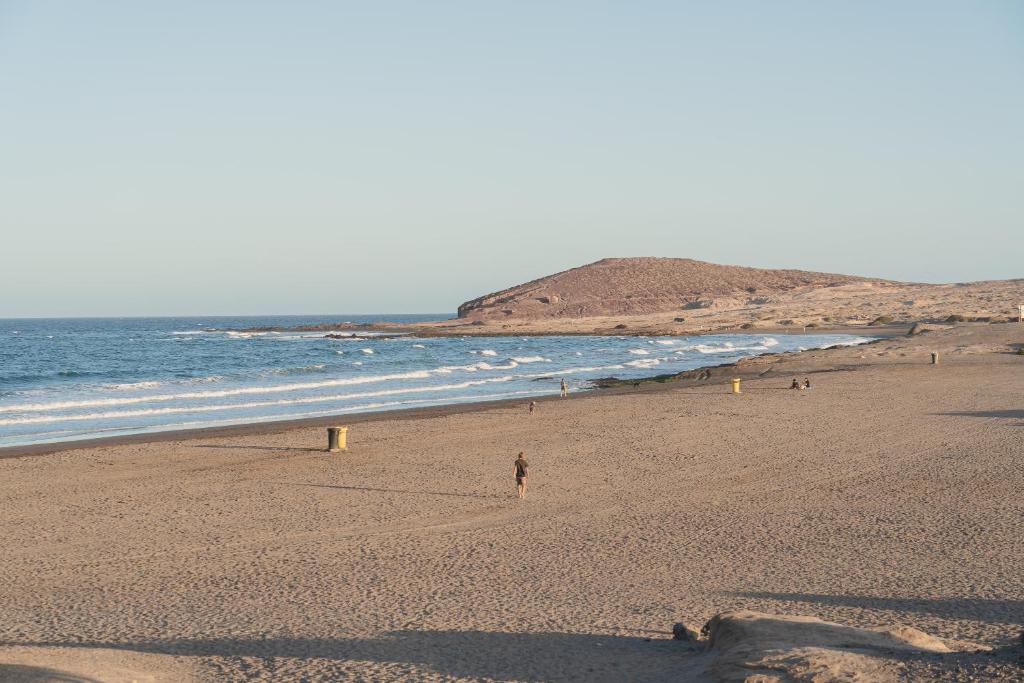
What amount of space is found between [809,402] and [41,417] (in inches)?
984

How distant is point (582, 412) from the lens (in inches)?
1214

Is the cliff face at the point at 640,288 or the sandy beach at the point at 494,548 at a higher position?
the cliff face at the point at 640,288

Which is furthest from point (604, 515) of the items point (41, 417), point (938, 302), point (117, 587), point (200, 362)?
point (938, 302)

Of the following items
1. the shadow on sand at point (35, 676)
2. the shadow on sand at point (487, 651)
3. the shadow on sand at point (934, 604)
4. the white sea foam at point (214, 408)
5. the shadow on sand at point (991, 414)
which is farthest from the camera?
the white sea foam at point (214, 408)

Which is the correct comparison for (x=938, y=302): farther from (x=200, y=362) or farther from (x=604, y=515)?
(x=604, y=515)

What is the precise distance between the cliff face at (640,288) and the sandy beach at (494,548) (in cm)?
11990

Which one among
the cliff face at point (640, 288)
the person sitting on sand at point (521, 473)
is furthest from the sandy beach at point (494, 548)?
the cliff face at point (640, 288)

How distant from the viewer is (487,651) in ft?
30.1

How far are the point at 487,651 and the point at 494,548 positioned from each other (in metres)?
4.29

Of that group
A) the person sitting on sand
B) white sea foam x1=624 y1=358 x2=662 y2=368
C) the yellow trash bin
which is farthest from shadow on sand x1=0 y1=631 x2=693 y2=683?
white sea foam x1=624 y1=358 x2=662 y2=368

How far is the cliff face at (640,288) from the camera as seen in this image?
146125mm

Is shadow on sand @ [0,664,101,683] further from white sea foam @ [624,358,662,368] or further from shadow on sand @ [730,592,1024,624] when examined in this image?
white sea foam @ [624,358,662,368]

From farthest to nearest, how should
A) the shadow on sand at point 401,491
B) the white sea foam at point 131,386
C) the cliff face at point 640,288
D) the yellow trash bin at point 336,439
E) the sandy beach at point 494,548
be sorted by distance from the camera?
the cliff face at point 640,288 → the white sea foam at point 131,386 → the yellow trash bin at point 336,439 → the shadow on sand at point 401,491 → the sandy beach at point 494,548

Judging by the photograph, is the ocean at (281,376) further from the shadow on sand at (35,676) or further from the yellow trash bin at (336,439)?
the shadow on sand at (35,676)
